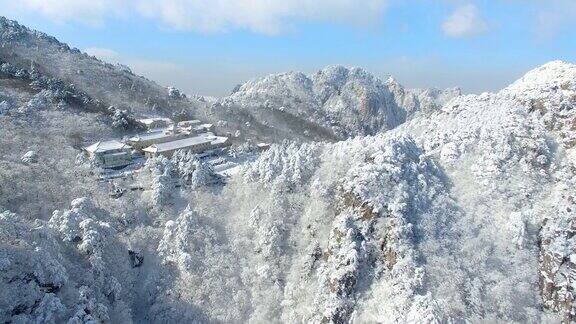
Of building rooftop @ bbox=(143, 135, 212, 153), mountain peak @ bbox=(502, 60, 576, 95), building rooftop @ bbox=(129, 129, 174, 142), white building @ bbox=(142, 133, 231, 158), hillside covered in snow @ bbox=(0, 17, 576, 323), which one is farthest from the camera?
building rooftop @ bbox=(129, 129, 174, 142)

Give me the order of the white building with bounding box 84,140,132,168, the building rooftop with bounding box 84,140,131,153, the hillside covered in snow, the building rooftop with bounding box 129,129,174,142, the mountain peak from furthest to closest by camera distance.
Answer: the building rooftop with bounding box 129,129,174,142
the building rooftop with bounding box 84,140,131,153
the white building with bounding box 84,140,132,168
the mountain peak
the hillside covered in snow

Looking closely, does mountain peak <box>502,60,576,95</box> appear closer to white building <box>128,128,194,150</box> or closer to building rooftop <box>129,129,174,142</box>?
white building <box>128,128,194,150</box>

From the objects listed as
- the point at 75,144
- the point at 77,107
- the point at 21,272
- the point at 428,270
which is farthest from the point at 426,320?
the point at 77,107

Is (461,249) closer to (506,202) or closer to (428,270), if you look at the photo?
(428,270)

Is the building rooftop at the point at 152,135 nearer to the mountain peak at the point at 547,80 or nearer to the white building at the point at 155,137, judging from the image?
the white building at the point at 155,137

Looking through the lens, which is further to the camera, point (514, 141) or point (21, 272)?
point (514, 141)

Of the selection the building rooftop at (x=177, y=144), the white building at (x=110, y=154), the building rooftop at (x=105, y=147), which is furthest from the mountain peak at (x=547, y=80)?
the building rooftop at (x=105, y=147)

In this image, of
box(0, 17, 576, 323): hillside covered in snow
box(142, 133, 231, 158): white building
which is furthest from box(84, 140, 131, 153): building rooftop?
box(142, 133, 231, 158): white building
